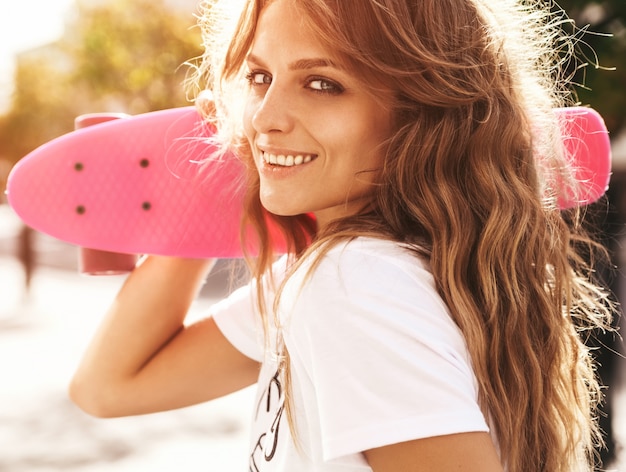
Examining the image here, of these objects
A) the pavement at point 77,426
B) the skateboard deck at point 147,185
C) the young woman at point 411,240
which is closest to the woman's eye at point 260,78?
the young woman at point 411,240

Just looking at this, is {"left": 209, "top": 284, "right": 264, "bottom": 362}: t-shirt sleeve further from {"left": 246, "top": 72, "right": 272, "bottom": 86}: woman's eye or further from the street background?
the street background

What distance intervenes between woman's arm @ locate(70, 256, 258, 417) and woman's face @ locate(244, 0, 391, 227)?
30cm

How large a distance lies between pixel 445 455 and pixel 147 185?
60 centimetres

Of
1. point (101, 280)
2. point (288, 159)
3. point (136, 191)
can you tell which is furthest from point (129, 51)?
point (288, 159)

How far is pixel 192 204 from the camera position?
1.03 meters

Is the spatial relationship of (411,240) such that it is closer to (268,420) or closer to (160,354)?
(268,420)

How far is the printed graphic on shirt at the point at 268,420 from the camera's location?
2.56 feet

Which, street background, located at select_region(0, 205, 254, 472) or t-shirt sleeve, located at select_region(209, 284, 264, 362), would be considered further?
street background, located at select_region(0, 205, 254, 472)

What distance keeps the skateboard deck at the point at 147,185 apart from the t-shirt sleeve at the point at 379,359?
404 millimetres

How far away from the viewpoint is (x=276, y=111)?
78cm

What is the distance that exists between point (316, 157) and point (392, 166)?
78 millimetres

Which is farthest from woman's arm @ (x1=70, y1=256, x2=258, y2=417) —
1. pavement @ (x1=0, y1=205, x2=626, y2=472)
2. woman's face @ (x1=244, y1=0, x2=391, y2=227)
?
pavement @ (x1=0, y1=205, x2=626, y2=472)

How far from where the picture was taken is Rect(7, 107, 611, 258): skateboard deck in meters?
1.02

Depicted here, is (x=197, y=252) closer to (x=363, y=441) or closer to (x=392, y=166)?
(x=392, y=166)
